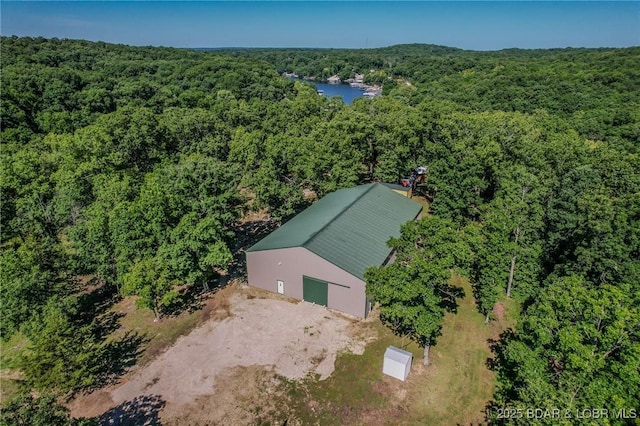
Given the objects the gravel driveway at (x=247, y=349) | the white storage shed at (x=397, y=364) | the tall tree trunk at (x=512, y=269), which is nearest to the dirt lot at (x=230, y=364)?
the gravel driveway at (x=247, y=349)

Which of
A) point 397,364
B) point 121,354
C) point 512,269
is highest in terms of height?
point 512,269

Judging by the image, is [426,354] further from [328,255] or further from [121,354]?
[121,354]

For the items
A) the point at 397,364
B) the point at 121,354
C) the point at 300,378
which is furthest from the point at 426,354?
the point at 121,354

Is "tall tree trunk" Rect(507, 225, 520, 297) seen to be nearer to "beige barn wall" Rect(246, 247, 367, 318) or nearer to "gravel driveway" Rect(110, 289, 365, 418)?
"beige barn wall" Rect(246, 247, 367, 318)

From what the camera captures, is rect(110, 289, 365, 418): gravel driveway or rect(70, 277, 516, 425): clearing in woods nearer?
rect(70, 277, 516, 425): clearing in woods

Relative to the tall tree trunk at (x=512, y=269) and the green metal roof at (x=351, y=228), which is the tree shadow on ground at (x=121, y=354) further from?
the tall tree trunk at (x=512, y=269)

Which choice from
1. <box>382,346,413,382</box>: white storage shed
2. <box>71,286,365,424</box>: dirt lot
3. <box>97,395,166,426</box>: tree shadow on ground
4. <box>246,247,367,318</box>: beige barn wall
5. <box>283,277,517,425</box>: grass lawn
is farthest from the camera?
<box>246,247,367,318</box>: beige barn wall

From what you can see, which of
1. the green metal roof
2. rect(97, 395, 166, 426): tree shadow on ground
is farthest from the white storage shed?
rect(97, 395, 166, 426): tree shadow on ground
